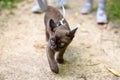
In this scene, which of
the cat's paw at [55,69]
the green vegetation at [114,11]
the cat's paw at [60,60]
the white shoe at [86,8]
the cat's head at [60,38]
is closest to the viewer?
the cat's head at [60,38]

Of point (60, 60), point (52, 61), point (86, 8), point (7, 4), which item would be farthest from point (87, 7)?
point (52, 61)

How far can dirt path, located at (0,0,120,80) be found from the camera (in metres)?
3.54

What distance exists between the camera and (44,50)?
4.06m

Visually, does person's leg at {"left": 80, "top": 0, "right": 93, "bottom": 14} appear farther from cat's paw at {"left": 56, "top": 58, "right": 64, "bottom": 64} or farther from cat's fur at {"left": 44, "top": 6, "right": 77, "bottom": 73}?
cat's paw at {"left": 56, "top": 58, "right": 64, "bottom": 64}

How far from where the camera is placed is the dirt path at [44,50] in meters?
3.54

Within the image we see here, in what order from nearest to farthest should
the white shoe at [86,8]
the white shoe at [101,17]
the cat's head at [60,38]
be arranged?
1. the cat's head at [60,38]
2. the white shoe at [101,17]
3. the white shoe at [86,8]

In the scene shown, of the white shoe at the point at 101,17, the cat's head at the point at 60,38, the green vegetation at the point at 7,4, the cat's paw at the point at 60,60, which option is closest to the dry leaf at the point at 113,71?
the cat's paw at the point at 60,60

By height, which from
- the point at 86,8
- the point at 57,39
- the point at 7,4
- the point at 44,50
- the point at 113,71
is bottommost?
the point at 113,71

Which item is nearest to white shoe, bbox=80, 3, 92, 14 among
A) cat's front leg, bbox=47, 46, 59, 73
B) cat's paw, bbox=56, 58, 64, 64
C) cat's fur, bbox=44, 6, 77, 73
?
cat's fur, bbox=44, 6, 77, 73

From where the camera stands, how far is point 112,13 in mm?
5098

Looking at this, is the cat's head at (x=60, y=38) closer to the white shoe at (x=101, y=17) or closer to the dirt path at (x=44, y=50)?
the dirt path at (x=44, y=50)

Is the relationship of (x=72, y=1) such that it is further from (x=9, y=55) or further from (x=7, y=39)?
(x=9, y=55)

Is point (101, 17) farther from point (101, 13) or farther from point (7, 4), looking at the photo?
point (7, 4)

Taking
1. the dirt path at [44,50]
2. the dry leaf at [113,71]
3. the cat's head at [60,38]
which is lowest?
the dry leaf at [113,71]
